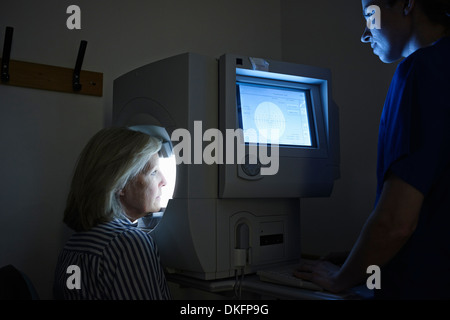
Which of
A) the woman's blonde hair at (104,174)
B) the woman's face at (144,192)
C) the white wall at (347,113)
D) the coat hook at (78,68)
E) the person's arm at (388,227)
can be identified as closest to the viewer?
the person's arm at (388,227)

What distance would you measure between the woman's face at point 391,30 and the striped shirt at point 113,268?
0.81 m

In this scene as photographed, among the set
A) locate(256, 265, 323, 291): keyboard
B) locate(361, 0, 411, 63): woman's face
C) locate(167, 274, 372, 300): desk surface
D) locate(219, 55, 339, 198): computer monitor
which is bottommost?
locate(167, 274, 372, 300): desk surface

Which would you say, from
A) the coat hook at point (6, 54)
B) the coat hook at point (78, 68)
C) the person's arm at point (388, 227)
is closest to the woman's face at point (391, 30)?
the person's arm at point (388, 227)

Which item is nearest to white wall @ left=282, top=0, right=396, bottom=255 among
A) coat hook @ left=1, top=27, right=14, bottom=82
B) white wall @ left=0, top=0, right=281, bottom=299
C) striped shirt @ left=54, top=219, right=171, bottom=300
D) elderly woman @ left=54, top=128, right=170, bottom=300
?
white wall @ left=0, top=0, right=281, bottom=299

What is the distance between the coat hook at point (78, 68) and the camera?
5.10 feet

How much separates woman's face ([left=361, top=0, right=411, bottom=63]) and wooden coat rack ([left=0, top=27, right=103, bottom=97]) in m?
1.05

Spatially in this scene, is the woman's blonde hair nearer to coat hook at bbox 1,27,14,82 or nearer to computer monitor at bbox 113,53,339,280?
computer monitor at bbox 113,53,339,280

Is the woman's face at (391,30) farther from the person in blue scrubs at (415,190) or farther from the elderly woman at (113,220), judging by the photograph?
the elderly woman at (113,220)

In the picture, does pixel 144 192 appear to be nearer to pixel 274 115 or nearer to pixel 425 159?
pixel 274 115

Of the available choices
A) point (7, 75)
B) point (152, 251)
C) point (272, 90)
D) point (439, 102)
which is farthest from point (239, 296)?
point (7, 75)

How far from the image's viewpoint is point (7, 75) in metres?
1.45

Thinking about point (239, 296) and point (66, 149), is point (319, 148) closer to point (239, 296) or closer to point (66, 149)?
point (239, 296)

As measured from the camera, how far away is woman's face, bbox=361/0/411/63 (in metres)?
1.01

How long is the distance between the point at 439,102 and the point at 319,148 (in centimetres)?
50
